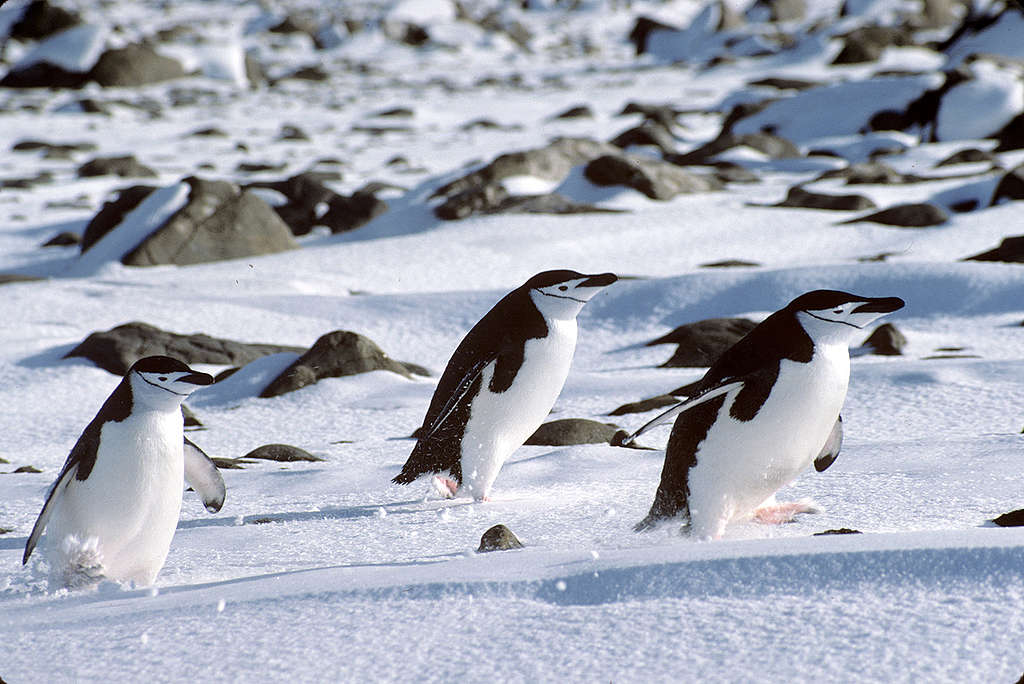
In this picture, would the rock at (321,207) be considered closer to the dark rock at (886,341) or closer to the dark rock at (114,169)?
the dark rock at (114,169)

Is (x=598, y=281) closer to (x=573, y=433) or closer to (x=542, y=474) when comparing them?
(x=542, y=474)

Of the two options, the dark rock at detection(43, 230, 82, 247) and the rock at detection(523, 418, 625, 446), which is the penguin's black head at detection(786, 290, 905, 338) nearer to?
the rock at detection(523, 418, 625, 446)

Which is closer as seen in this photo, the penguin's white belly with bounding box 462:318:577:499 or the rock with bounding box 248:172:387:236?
the penguin's white belly with bounding box 462:318:577:499

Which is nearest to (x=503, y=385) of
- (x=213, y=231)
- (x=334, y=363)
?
(x=334, y=363)

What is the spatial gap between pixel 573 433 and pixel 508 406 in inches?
30.8

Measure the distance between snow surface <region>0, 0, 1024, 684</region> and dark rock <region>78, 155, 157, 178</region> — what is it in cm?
13

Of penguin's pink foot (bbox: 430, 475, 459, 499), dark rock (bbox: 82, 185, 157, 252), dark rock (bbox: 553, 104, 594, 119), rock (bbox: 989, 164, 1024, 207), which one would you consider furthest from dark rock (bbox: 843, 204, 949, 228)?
dark rock (bbox: 553, 104, 594, 119)

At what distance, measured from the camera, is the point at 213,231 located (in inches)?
350

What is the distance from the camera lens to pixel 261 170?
44.6ft

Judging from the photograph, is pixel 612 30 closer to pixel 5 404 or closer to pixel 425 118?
pixel 425 118

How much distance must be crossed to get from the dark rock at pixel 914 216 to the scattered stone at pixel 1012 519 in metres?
5.82

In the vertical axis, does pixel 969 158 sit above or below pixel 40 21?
above

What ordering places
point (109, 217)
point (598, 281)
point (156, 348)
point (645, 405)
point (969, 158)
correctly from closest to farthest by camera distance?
point (598, 281) < point (645, 405) < point (156, 348) < point (109, 217) < point (969, 158)

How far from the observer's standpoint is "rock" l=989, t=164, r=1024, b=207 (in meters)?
8.58
